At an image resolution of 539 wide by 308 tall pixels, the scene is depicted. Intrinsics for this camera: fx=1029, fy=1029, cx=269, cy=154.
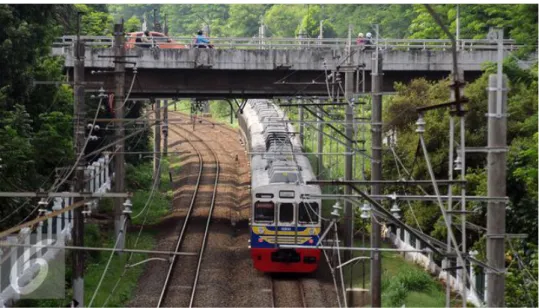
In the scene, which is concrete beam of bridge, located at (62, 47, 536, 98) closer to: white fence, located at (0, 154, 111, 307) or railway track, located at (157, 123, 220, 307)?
white fence, located at (0, 154, 111, 307)

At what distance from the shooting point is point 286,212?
72.6ft

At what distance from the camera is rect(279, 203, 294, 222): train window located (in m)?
22.1

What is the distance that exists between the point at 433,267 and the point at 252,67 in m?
8.50

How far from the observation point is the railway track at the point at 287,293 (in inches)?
812

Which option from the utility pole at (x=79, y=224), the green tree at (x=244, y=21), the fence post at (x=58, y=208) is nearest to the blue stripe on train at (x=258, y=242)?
the fence post at (x=58, y=208)

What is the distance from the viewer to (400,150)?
24.8 meters

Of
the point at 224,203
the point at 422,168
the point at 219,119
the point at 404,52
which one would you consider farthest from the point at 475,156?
the point at 219,119

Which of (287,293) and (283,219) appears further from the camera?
(283,219)

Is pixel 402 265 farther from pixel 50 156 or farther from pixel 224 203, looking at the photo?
pixel 224 203

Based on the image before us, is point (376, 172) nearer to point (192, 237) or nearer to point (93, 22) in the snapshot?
point (192, 237)

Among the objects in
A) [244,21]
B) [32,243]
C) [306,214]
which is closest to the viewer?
[306,214]

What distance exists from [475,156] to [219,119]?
145ft

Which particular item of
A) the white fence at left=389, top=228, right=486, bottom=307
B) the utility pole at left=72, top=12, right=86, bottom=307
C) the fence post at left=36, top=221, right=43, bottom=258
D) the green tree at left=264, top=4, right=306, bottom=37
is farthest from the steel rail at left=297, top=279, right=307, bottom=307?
the green tree at left=264, top=4, right=306, bottom=37

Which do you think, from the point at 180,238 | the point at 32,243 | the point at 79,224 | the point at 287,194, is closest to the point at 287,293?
the point at 287,194
